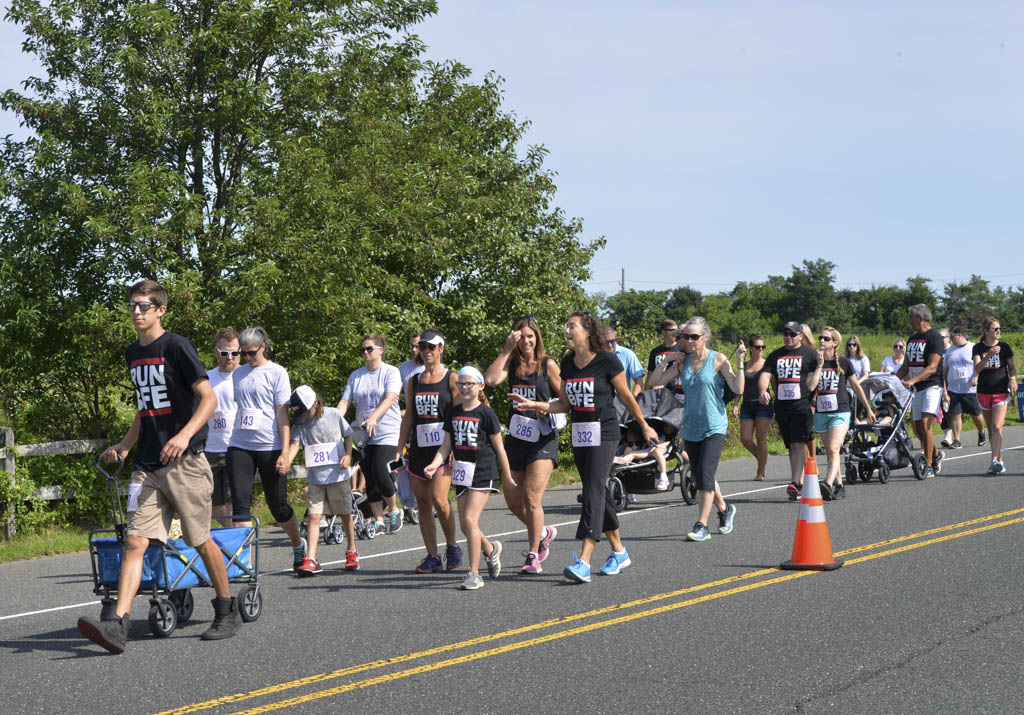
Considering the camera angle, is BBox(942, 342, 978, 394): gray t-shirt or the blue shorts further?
BBox(942, 342, 978, 394): gray t-shirt

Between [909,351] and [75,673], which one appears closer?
[75,673]

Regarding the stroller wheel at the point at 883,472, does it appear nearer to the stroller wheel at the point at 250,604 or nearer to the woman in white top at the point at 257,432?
the woman in white top at the point at 257,432

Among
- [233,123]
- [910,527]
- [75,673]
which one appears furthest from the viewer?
[233,123]

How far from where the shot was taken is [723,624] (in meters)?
6.80

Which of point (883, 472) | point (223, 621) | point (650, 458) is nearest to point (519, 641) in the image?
point (223, 621)

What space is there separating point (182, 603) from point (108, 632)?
0.98m

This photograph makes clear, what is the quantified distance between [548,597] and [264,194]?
26.4 ft

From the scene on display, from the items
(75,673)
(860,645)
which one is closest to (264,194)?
(75,673)

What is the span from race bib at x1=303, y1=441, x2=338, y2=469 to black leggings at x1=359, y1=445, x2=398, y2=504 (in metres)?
1.08

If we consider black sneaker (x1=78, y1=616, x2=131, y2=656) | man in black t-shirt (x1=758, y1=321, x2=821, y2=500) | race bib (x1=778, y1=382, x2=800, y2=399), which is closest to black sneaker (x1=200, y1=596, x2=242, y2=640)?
black sneaker (x1=78, y1=616, x2=131, y2=656)

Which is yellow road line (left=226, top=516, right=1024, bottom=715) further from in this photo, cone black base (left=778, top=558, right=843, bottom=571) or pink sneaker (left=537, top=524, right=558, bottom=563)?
pink sneaker (left=537, top=524, right=558, bottom=563)

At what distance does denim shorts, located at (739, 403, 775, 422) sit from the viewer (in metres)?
15.2

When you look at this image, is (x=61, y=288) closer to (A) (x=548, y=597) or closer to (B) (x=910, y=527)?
(A) (x=548, y=597)

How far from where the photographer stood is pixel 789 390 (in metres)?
12.7
